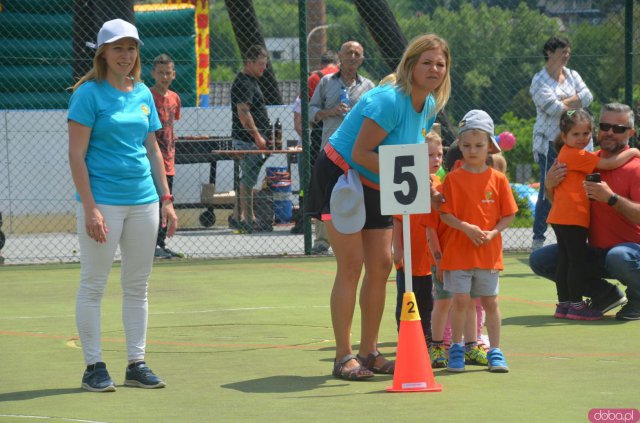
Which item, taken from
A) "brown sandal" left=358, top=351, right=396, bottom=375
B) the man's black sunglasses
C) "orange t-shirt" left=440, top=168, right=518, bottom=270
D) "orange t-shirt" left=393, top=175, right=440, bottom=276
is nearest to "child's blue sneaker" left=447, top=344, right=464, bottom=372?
"brown sandal" left=358, top=351, right=396, bottom=375

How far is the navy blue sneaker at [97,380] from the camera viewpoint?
6656 millimetres

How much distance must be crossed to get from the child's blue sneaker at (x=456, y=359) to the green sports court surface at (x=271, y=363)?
68mm

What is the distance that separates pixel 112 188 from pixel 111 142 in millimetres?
237

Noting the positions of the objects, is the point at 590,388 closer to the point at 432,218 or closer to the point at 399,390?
the point at 399,390

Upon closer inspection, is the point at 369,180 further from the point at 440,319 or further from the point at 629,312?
the point at 629,312

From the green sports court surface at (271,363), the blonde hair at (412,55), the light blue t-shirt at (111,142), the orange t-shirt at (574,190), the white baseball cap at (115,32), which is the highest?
the white baseball cap at (115,32)

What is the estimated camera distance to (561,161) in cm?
945

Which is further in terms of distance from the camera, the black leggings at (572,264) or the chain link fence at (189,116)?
the chain link fence at (189,116)

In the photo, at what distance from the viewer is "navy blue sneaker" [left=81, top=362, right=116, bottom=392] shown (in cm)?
666

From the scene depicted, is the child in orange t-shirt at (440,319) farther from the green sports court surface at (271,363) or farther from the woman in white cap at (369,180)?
the woman in white cap at (369,180)

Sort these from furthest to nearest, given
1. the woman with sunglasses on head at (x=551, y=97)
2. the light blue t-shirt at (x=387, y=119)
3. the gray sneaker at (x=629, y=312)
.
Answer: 1. the woman with sunglasses on head at (x=551, y=97)
2. the gray sneaker at (x=629, y=312)
3. the light blue t-shirt at (x=387, y=119)

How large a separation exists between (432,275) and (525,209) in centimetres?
1145

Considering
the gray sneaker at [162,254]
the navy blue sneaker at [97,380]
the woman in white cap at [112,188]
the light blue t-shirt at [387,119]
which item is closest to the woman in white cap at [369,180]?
the light blue t-shirt at [387,119]

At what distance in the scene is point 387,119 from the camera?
690 centimetres
